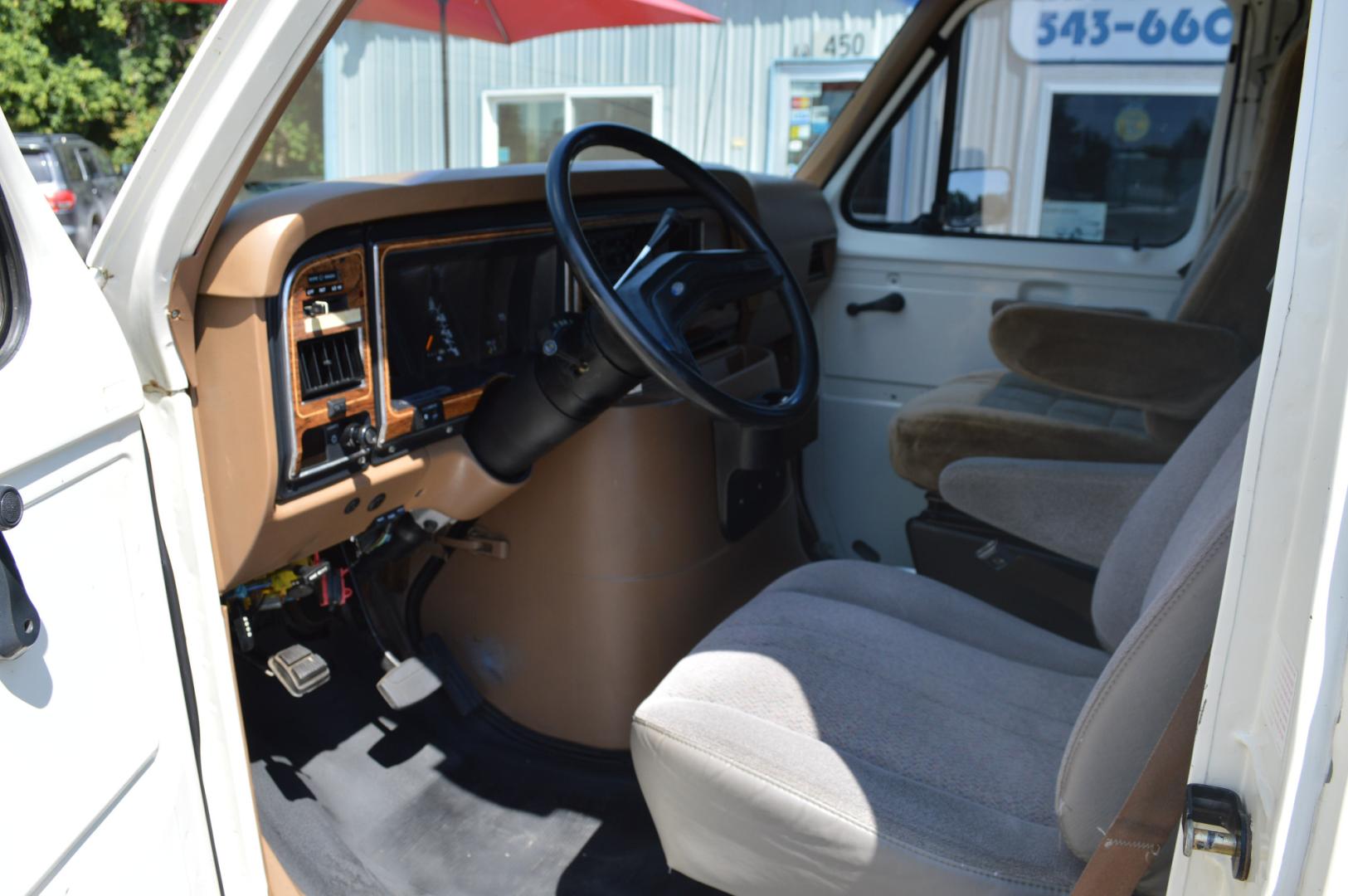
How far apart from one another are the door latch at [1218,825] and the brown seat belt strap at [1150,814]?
122mm

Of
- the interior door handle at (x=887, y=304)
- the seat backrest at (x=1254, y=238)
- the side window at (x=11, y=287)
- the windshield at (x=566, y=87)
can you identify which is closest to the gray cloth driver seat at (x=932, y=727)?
the side window at (x=11, y=287)

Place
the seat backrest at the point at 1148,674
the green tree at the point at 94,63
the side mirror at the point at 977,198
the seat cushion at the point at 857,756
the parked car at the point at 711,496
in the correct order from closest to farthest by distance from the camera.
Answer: the parked car at the point at 711,496 → the seat backrest at the point at 1148,674 → the seat cushion at the point at 857,756 → the side mirror at the point at 977,198 → the green tree at the point at 94,63

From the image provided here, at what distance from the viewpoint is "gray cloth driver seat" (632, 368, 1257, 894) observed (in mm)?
1087

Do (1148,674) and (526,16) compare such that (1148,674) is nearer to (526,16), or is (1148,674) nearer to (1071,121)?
(1071,121)

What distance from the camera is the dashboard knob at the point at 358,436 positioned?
4.97 ft

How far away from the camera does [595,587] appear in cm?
204

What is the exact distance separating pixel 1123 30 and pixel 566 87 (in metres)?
4.05

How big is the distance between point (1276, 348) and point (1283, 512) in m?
0.11

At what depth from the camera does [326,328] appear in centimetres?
146

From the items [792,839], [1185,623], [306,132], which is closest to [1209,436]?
[1185,623]

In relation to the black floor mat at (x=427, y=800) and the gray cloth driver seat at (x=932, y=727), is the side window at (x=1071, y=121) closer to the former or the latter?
the gray cloth driver seat at (x=932, y=727)

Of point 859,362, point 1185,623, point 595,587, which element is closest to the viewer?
point 1185,623

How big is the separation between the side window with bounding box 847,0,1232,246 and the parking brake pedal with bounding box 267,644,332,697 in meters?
2.10

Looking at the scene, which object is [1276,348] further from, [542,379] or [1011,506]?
[1011,506]
